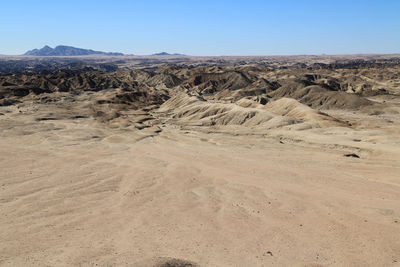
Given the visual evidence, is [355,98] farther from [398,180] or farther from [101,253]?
[101,253]

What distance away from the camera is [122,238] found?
13234 mm

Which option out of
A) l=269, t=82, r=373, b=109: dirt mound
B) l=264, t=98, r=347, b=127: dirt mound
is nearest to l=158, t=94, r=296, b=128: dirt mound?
l=264, t=98, r=347, b=127: dirt mound

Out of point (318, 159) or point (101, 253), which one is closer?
point (101, 253)

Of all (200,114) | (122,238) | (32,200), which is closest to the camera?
(122,238)

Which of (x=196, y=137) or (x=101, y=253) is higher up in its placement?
(x=101, y=253)

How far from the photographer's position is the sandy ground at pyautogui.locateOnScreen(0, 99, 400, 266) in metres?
12.1

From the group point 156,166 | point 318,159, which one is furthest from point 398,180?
point 156,166

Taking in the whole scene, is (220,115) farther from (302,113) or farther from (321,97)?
(321,97)

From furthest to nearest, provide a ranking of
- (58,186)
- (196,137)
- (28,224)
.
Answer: (196,137) < (58,186) < (28,224)

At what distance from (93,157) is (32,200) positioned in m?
10.2

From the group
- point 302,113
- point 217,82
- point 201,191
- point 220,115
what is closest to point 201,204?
point 201,191

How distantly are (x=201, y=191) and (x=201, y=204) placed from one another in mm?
2130

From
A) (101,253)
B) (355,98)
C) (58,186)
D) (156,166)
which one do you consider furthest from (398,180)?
(355,98)

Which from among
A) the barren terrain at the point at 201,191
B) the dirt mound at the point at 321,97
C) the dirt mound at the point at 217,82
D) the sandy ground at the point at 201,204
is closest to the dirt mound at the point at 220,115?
the barren terrain at the point at 201,191
